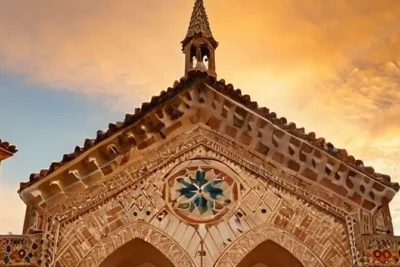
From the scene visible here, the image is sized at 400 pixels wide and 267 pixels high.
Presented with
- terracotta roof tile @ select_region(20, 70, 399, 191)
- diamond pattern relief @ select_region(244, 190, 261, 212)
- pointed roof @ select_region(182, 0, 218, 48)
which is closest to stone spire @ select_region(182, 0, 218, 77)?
pointed roof @ select_region(182, 0, 218, 48)

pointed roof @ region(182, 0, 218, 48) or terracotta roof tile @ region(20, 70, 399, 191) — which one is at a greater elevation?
pointed roof @ region(182, 0, 218, 48)

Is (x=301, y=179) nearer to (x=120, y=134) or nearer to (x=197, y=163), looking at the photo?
(x=197, y=163)

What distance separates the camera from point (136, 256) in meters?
9.38

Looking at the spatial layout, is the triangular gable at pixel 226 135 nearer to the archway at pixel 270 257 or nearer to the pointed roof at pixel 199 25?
the archway at pixel 270 257

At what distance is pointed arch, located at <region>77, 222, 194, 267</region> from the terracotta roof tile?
5.43 ft

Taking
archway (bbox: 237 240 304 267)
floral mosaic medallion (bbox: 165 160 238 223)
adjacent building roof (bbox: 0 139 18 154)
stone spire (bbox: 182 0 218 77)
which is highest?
stone spire (bbox: 182 0 218 77)

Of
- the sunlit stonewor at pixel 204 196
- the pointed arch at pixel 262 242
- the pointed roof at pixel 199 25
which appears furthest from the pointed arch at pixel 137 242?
the pointed roof at pixel 199 25

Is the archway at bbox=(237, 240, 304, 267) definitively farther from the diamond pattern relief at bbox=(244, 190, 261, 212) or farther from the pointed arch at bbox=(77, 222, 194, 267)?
the pointed arch at bbox=(77, 222, 194, 267)

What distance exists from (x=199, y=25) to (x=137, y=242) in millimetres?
9020

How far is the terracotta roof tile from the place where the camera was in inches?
350

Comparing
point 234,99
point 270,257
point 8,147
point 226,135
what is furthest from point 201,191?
point 8,147

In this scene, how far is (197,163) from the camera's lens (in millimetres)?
→ 9312

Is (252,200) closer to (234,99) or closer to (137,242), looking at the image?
(234,99)

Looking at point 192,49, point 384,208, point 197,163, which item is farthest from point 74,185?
point 192,49
